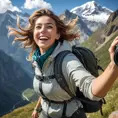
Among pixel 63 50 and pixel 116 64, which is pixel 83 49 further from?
pixel 116 64

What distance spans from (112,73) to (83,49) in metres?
2.22

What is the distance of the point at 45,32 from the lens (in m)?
6.13

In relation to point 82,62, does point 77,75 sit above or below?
below

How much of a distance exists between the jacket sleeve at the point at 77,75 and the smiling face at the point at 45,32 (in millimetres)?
961

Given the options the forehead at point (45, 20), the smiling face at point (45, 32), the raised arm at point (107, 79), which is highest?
the forehead at point (45, 20)

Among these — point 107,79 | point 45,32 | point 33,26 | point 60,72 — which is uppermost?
point 33,26

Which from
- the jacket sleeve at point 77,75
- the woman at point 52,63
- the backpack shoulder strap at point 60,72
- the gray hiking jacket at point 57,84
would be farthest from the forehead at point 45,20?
the jacket sleeve at point 77,75

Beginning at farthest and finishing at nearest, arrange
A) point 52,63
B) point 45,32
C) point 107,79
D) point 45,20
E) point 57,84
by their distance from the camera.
Result: point 45,20 → point 45,32 → point 52,63 → point 57,84 → point 107,79

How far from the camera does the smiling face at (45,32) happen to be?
20.1ft

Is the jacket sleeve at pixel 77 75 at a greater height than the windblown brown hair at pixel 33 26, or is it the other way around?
the windblown brown hair at pixel 33 26

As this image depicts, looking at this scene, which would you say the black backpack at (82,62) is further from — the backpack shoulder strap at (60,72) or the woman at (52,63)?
the woman at (52,63)

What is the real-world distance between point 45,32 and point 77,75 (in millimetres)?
1782

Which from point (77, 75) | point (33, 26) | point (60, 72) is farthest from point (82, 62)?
point (33, 26)

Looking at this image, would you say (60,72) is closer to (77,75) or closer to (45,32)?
(77,75)
